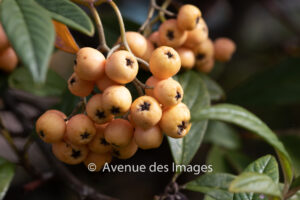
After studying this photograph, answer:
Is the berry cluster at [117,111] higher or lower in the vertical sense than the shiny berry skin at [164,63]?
lower

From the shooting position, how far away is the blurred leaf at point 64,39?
0.95m

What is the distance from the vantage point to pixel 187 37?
1169 mm

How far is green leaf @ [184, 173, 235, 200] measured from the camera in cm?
99

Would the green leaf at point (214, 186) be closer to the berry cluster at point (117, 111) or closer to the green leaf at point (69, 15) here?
the berry cluster at point (117, 111)

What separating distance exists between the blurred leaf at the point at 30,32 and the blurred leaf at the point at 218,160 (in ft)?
3.16

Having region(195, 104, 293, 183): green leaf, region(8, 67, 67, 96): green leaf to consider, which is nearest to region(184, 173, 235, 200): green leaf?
region(195, 104, 293, 183): green leaf

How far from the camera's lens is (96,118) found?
880 millimetres

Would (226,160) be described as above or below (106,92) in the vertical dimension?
below

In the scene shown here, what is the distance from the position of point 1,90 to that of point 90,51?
2.43ft

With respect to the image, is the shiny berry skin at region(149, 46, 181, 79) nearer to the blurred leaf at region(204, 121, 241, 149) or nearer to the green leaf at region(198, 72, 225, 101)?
the green leaf at region(198, 72, 225, 101)

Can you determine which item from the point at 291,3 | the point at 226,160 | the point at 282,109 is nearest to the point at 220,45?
the point at 226,160

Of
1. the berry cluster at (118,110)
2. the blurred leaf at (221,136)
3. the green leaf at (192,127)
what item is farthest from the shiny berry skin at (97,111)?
the blurred leaf at (221,136)

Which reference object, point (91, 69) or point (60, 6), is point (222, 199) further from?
point (60, 6)

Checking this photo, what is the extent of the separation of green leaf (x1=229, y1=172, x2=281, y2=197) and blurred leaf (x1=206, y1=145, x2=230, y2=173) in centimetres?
66
